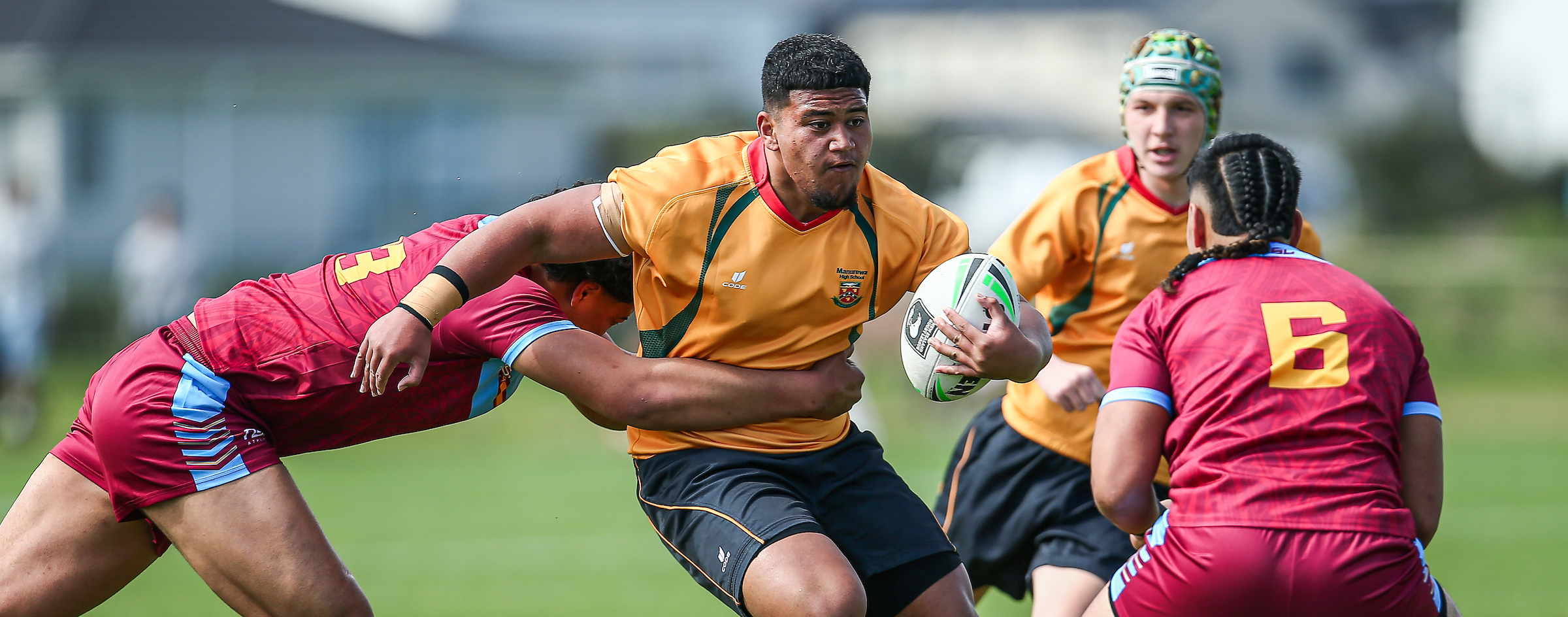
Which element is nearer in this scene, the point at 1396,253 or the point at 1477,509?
the point at 1477,509

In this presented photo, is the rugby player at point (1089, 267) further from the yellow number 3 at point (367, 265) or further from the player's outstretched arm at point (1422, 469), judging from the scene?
the yellow number 3 at point (367, 265)

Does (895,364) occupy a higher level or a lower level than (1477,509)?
lower

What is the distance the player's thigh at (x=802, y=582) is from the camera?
362 cm

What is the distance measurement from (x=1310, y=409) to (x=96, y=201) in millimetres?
24100

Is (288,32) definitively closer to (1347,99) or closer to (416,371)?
(416,371)

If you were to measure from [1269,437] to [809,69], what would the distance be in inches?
63.6

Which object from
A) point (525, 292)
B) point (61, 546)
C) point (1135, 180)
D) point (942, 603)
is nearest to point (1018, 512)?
point (942, 603)

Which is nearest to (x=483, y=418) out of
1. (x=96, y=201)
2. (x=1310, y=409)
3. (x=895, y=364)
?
(x=895, y=364)

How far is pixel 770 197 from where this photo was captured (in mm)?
4098

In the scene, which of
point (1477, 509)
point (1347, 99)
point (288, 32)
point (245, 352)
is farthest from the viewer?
point (1347, 99)

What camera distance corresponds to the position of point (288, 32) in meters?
28.0

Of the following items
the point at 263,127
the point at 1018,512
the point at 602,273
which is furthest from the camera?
the point at 263,127

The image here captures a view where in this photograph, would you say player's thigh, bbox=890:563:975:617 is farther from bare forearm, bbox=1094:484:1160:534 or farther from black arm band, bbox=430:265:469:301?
black arm band, bbox=430:265:469:301

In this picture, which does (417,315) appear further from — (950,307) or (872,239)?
(950,307)
